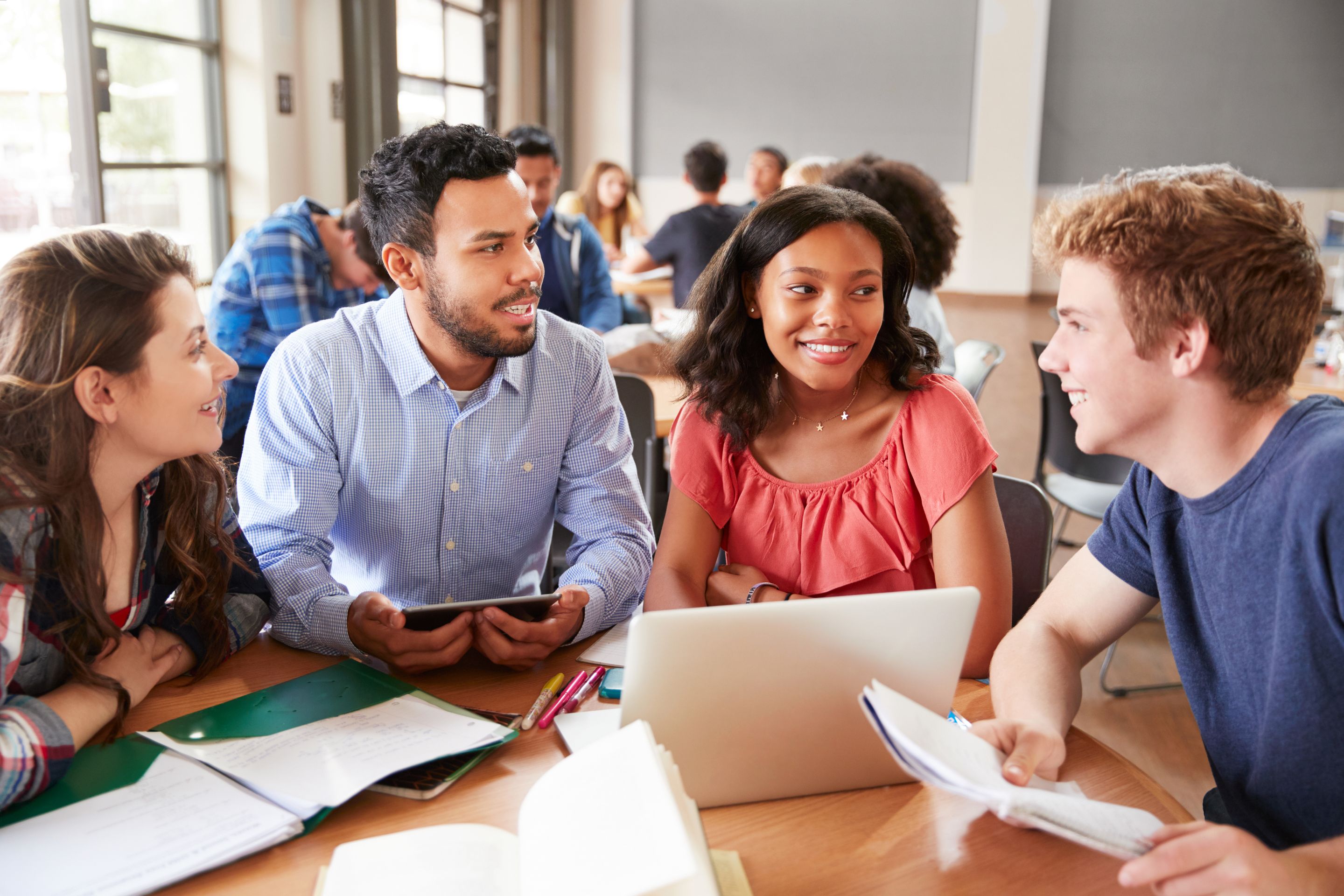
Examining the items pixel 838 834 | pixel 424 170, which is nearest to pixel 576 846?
pixel 838 834

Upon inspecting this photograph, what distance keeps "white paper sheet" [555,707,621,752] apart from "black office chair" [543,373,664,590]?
47.4 inches

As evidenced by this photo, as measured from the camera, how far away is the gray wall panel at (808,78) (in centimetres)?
961

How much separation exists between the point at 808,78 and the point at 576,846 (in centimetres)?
990

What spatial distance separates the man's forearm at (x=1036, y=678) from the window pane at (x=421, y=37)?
637 cm

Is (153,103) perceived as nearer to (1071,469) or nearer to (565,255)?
(565,255)

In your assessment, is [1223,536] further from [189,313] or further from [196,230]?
[196,230]

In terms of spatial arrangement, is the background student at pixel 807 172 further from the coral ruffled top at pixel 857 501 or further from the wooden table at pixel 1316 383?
the coral ruffled top at pixel 857 501

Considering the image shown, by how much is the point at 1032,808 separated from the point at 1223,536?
0.45 meters

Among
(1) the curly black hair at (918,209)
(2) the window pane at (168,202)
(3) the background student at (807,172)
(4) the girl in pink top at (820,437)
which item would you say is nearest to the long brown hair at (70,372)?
(4) the girl in pink top at (820,437)

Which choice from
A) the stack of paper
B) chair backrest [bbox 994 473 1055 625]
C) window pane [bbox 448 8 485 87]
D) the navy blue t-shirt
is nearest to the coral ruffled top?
chair backrest [bbox 994 473 1055 625]

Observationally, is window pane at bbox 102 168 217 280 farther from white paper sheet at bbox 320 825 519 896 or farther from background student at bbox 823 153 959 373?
white paper sheet at bbox 320 825 519 896

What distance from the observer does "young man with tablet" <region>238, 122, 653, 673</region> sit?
64.1 inches

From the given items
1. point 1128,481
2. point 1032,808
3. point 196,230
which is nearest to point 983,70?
point 196,230

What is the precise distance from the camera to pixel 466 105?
8.23m
